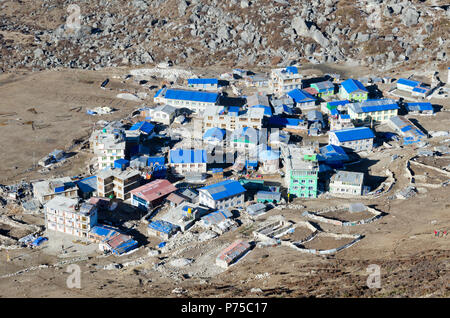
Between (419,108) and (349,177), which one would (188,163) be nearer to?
(349,177)

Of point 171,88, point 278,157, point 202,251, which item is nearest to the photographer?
point 202,251

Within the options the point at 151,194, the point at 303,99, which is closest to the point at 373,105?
the point at 303,99

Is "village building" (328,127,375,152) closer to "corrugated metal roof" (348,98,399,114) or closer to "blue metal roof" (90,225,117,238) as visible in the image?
"corrugated metal roof" (348,98,399,114)

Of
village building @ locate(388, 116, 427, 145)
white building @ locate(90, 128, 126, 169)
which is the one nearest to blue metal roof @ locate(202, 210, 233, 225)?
white building @ locate(90, 128, 126, 169)

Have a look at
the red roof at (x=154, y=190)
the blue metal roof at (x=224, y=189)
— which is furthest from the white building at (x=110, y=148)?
the blue metal roof at (x=224, y=189)

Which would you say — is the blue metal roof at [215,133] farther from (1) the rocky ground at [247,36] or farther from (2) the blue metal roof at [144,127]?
(1) the rocky ground at [247,36]

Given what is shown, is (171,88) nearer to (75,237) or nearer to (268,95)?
(268,95)

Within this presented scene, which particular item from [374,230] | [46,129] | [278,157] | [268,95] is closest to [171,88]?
[268,95]
